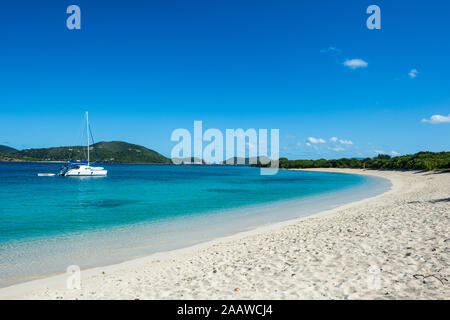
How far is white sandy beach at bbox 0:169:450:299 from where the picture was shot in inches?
236

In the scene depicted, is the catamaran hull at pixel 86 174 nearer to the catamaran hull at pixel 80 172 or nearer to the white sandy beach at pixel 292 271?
the catamaran hull at pixel 80 172

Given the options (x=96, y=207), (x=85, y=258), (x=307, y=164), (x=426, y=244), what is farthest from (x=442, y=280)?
(x=307, y=164)

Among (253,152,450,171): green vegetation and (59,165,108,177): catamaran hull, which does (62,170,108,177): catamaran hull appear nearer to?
(59,165,108,177): catamaran hull

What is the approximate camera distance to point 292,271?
23.9 feet

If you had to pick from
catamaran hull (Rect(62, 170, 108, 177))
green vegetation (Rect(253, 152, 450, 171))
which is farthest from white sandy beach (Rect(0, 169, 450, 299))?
green vegetation (Rect(253, 152, 450, 171))

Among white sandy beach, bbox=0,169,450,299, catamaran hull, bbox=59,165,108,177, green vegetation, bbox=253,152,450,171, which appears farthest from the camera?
green vegetation, bbox=253,152,450,171

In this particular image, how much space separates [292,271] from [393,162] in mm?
113427

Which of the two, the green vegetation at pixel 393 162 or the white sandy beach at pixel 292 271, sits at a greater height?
the green vegetation at pixel 393 162

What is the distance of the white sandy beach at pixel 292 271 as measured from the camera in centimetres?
599

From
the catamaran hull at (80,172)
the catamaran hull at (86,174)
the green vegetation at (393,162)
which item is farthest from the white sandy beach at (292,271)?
the green vegetation at (393,162)

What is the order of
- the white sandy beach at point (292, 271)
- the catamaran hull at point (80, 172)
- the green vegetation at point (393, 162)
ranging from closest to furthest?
the white sandy beach at point (292, 271) → the catamaran hull at point (80, 172) → the green vegetation at point (393, 162)

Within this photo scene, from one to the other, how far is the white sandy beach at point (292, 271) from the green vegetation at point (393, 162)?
74518 mm

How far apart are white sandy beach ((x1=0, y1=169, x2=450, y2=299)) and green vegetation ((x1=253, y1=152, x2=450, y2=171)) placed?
74518mm
